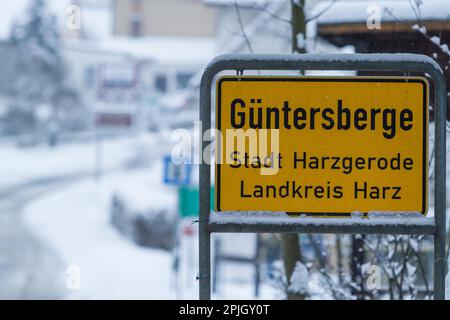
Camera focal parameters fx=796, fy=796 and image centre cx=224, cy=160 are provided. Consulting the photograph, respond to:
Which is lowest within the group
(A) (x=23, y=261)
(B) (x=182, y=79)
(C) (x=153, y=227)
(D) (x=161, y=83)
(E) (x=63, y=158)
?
(A) (x=23, y=261)

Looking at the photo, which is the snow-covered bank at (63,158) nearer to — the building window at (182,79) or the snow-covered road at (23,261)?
the building window at (182,79)

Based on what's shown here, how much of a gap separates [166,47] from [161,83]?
239 cm

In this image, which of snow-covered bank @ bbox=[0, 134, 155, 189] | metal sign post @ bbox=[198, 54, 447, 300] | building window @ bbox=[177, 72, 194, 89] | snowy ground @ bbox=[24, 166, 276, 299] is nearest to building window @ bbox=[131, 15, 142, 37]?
building window @ bbox=[177, 72, 194, 89]

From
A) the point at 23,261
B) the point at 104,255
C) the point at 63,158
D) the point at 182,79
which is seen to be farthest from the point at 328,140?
the point at 182,79

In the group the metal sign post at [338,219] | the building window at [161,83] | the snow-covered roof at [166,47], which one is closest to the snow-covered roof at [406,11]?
the metal sign post at [338,219]

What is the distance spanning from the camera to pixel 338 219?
10.1ft

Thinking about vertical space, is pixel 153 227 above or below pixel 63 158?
below

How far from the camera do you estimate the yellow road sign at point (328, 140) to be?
9.99 ft

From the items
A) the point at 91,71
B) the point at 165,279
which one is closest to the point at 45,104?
the point at 91,71

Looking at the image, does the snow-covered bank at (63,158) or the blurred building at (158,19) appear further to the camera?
the blurred building at (158,19)

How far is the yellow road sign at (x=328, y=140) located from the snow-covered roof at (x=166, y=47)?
46860mm

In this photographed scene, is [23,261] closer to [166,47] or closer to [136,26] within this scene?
[166,47]

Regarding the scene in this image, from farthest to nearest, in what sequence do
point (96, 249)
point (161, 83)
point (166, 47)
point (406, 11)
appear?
point (161, 83) < point (166, 47) < point (96, 249) < point (406, 11)
